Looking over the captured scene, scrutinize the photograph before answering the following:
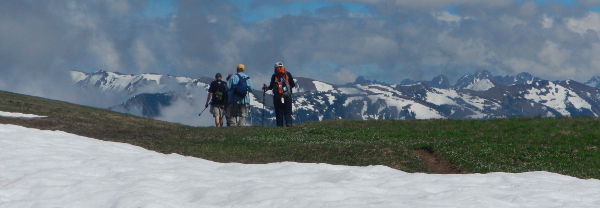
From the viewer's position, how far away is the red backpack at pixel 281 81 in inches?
1201

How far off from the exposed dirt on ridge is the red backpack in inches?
402

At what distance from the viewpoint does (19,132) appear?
835 inches

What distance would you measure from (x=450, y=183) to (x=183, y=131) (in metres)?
15.5

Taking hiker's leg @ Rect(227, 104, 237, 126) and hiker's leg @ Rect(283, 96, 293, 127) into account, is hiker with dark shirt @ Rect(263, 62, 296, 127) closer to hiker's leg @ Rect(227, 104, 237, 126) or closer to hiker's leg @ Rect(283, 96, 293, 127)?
hiker's leg @ Rect(283, 96, 293, 127)

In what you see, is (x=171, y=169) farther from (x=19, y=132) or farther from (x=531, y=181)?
(x=531, y=181)

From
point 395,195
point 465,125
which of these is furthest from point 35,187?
point 465,125

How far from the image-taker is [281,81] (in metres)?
30.6

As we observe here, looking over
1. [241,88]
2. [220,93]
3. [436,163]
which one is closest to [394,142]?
[436,163]

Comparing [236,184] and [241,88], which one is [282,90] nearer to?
[241,88]

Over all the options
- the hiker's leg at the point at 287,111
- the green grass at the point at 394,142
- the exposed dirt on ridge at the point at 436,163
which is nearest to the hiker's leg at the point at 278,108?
the hiker's leg at the point at 287,111

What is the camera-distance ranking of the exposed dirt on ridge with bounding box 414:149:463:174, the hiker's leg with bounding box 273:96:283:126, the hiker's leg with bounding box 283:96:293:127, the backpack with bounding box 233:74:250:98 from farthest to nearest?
the backpack with bounding box 233:74:250:98 → the hiker's leg with bounding box 273:96:283:126 → the hiker's leg with bounding box 283:96:293:127 → the exposed dirt on ridge with bounding box 414:149:463:174

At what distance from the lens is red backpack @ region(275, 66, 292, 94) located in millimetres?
30500

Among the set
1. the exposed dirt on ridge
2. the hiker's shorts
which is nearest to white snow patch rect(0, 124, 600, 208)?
the exposed dirt on ridge

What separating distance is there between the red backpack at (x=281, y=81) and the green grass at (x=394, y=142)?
2288 millimetres
